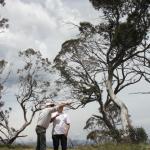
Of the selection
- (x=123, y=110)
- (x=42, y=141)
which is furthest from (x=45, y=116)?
(x=123, y=110)

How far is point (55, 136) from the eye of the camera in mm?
13656

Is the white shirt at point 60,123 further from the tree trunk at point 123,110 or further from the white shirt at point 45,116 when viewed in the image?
the tree trunk at point 123,110

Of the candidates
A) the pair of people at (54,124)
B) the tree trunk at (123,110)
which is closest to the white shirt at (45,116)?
the pair of people at (54,124)

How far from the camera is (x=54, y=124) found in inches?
539

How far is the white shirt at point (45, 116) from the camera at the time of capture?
13.1 metres

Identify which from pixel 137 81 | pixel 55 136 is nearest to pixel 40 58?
pixel 137 81

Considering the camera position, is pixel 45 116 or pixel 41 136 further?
pixel 41 136

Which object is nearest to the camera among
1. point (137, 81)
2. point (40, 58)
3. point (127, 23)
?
point (127, 23)

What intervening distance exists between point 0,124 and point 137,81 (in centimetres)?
1281

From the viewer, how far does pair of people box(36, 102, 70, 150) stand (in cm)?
1318

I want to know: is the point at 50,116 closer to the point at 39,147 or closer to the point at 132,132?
the point at 39,147

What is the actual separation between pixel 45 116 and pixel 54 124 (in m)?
0.64

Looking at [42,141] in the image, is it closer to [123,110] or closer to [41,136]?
[41,136]

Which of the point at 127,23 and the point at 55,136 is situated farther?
the point at 127,23
